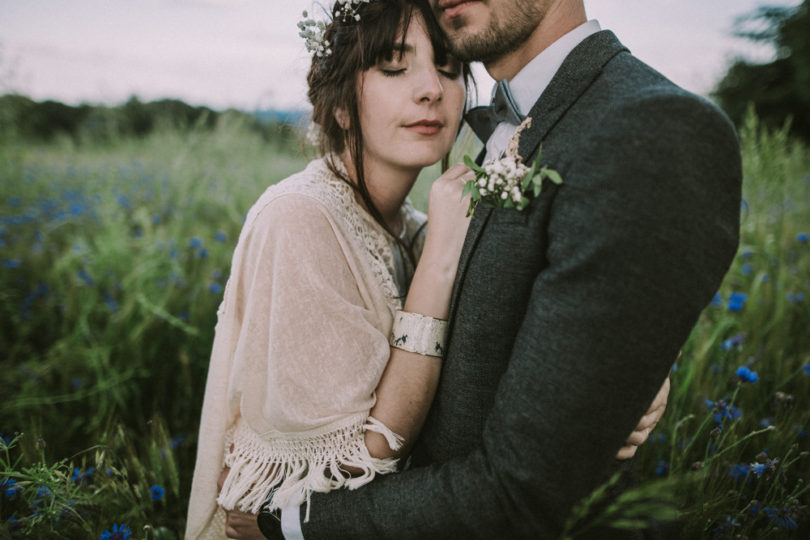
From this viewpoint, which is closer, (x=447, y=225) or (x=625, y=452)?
(x=625, y=452)

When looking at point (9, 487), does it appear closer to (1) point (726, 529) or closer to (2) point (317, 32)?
(2) point (317, 32)

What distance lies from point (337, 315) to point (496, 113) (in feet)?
2.80

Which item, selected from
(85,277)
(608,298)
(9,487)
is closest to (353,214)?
(608,298)

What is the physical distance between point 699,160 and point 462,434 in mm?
860

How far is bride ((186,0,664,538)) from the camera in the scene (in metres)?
1.30

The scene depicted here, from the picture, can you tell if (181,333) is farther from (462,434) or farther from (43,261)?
(462,434)

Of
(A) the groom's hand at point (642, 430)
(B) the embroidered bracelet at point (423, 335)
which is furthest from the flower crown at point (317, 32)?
(A) the groom's hand at point (642, 430)

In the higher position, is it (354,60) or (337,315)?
(354,60)

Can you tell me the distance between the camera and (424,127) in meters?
1.69

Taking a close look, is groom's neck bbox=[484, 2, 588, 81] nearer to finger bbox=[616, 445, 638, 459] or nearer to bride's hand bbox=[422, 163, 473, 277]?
bride's hand bbox=[422, 163, 473, 277]

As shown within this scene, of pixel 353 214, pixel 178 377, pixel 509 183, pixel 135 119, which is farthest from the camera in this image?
pixel 135 119

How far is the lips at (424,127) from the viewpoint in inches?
66.4

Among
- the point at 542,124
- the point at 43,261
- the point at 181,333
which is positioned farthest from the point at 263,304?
the point at 43,261

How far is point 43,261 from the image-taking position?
3.54 meters
